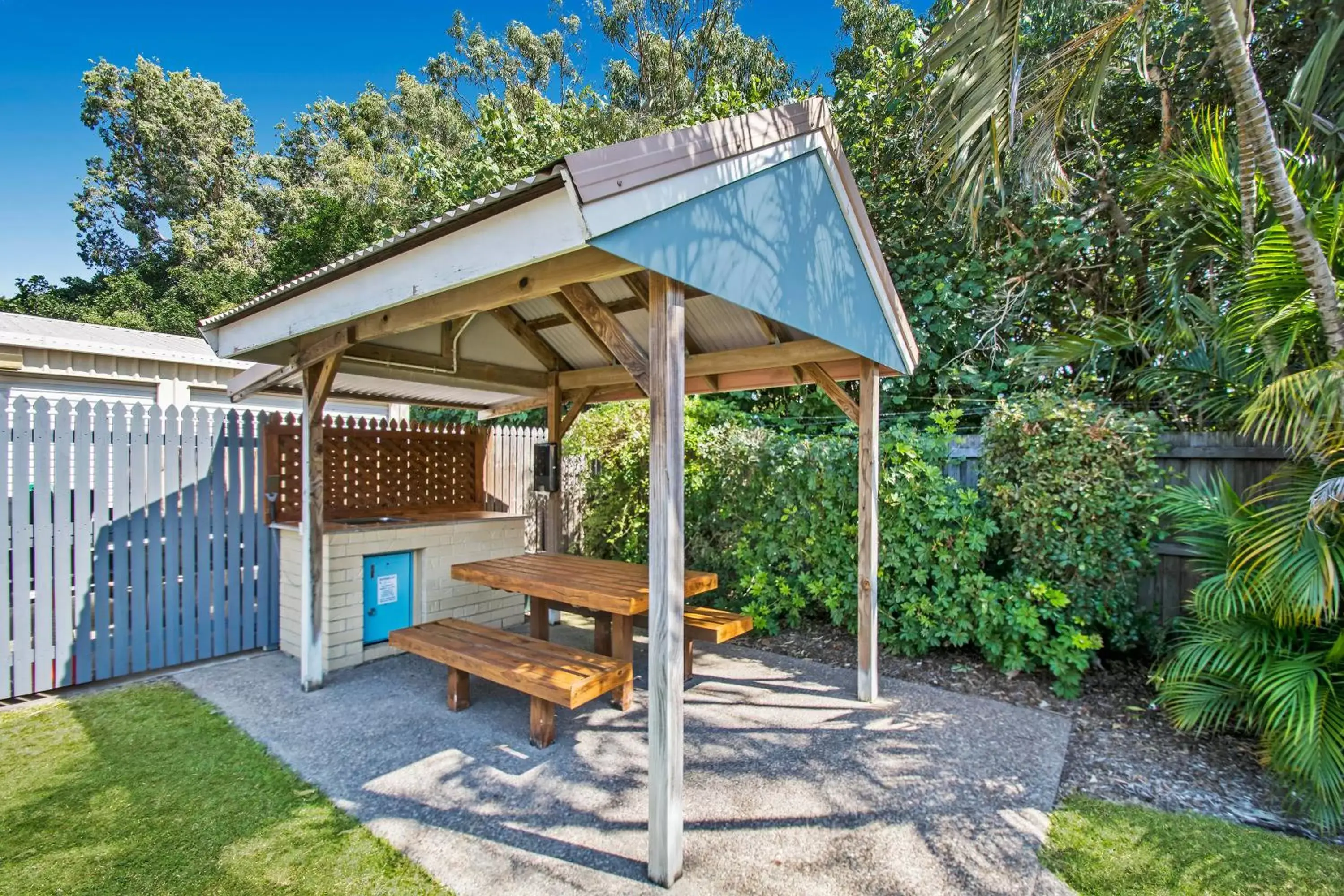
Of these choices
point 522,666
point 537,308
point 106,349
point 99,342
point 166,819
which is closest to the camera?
point 166,819

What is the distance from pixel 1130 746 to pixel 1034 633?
2.72 ft

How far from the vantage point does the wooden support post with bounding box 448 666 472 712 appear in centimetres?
379

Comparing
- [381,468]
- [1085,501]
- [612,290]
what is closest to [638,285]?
[612,290]

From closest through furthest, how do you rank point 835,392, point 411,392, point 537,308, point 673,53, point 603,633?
point 835,392, point 603,633, point 537,308, point 411,392, point 673,53

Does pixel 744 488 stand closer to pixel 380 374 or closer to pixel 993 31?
pixel 380 374

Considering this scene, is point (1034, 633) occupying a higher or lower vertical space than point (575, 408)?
lower

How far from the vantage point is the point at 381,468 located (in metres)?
5.46

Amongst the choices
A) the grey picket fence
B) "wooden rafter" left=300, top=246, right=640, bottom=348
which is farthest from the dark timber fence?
the grey picket fence

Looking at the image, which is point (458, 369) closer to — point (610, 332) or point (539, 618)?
point (539, 618)

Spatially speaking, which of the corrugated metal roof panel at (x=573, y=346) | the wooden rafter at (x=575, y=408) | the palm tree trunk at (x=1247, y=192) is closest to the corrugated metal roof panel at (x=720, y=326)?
the corrugated metal roof panel at (x=573, y=346)

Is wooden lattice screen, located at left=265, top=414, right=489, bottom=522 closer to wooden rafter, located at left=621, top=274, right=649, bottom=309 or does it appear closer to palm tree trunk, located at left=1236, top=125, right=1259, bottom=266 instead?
wooden rafter, located at left=621, top=274, right=649, bottom=309

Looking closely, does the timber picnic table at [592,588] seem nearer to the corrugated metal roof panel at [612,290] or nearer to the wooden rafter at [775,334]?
the wooden rafter at [775,334]

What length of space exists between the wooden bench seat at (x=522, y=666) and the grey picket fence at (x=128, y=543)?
5.98 ft

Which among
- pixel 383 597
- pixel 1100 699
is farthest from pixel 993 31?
pixel 383 597
